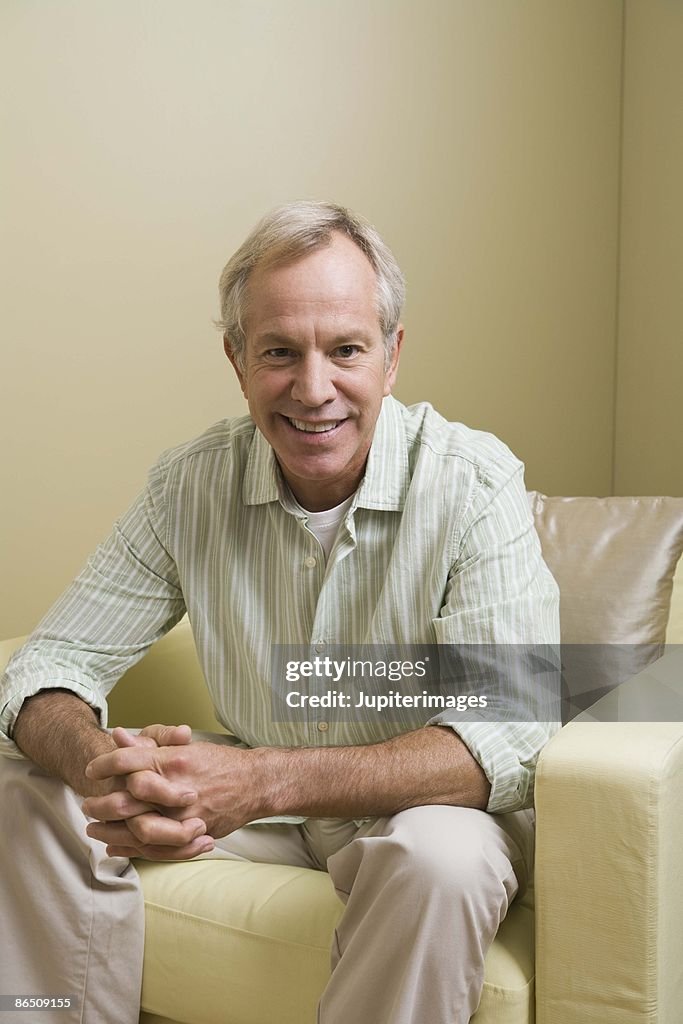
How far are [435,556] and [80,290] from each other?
1.37 metres

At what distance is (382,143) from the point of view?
2.78 metres

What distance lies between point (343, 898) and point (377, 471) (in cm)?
58

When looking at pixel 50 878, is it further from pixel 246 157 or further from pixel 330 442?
pixel 246 157

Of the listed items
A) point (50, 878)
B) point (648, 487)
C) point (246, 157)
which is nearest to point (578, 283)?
point (648, 487)

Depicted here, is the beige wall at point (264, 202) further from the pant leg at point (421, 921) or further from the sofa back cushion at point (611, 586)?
the pant leg at point (421, 921)

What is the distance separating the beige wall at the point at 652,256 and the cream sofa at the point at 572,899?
3.05 ft

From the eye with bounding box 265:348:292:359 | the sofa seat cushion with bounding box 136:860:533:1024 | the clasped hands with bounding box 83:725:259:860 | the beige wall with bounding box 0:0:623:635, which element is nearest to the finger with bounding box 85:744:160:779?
the clasped hands with bounding box 83:725:259:860

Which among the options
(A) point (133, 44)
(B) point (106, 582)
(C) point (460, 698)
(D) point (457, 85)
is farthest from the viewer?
(D) point (457, 85)

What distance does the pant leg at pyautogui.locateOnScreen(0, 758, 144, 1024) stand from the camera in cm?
155

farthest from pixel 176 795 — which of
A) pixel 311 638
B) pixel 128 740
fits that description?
pixel 311 638

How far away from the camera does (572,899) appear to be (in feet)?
4.25

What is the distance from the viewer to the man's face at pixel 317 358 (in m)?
1.56

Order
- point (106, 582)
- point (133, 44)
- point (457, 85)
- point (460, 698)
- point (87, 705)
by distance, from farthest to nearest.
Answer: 1. point (457, 85)
2. point (133, 44)
3. point (106, 582)
4. point (87, 705)
5. point (460, 698)

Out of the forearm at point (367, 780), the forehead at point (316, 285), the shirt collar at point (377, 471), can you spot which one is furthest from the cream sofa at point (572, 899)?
the forehead at point (316, 285)
